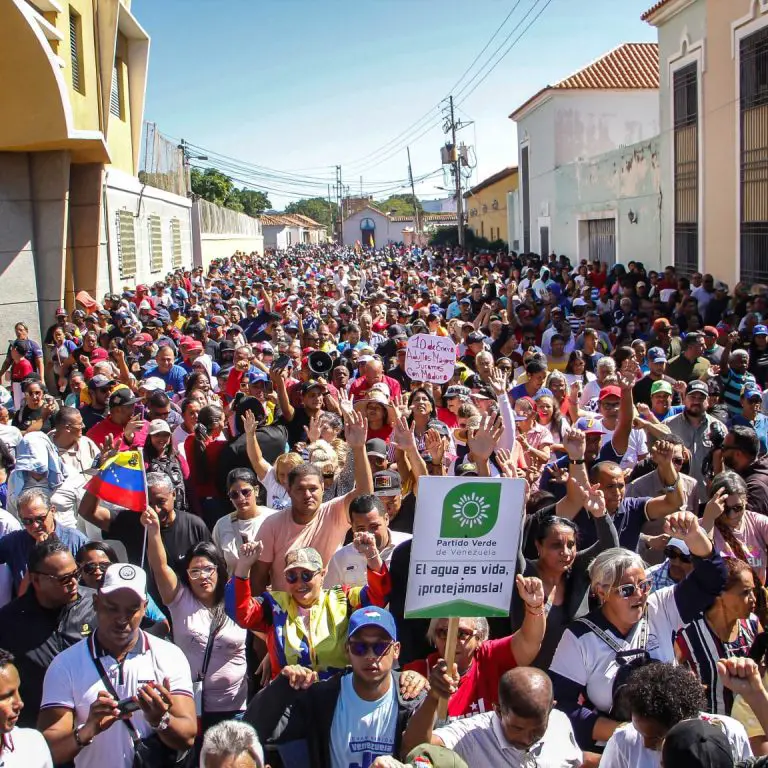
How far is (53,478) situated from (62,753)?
9.72ft

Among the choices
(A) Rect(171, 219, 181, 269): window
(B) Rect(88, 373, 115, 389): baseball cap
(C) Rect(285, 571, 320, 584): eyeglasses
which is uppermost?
(A) Rect(171, 219, 181, 269): window

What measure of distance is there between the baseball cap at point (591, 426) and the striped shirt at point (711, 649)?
8.89 feet

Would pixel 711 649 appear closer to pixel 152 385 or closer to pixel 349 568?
pixel 349 568

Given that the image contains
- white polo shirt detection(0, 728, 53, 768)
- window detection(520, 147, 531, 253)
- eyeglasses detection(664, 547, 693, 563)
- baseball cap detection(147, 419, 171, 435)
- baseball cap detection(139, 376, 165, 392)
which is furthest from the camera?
window detection(520, 147, 531, 253)

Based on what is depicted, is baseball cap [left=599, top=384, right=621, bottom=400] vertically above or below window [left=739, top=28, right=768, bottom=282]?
below

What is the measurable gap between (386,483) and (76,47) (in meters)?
16.2

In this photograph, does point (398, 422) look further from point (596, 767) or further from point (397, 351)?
point (397, 351)

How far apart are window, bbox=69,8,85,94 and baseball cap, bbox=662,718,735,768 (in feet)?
60.3

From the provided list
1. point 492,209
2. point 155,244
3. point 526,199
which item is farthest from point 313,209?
point 155,244

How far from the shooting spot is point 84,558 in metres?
4.68

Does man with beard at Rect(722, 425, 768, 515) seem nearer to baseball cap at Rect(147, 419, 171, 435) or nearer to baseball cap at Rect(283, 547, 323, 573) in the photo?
baseball cap at Rect(283, 547, 323, 573)

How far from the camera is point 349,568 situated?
5.04m

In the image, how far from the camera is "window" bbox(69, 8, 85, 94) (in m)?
18.7

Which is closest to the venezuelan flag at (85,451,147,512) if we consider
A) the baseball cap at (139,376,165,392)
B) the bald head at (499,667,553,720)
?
the bald head at (499,667,553,720)
